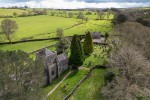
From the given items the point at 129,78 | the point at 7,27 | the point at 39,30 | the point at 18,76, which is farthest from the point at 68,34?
the point at 18,76

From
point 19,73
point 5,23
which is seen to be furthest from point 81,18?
point 19,73

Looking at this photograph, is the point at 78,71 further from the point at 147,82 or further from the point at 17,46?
the point at 17,46

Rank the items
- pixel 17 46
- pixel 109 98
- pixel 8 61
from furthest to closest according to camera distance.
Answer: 1. pixel 17 46
2. pixel 109 98
3. pixel 8 61

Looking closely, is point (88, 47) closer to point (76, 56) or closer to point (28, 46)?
point (76, 56)

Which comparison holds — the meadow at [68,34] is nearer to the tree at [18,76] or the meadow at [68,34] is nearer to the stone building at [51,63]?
the stone building at [51,63]

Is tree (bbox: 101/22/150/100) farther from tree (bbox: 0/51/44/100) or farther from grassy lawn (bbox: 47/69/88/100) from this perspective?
tree (bbox: 0/51/44/100)

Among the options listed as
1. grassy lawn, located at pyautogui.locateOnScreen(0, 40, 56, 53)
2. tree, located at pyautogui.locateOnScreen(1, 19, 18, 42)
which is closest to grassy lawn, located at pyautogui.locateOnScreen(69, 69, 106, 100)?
grassy lawn, located at pyautogui.locateOnScreen(0, 40, 56, 53)

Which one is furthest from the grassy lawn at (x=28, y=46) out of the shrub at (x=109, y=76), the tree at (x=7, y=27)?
the shrub at (x=109, y=76)
